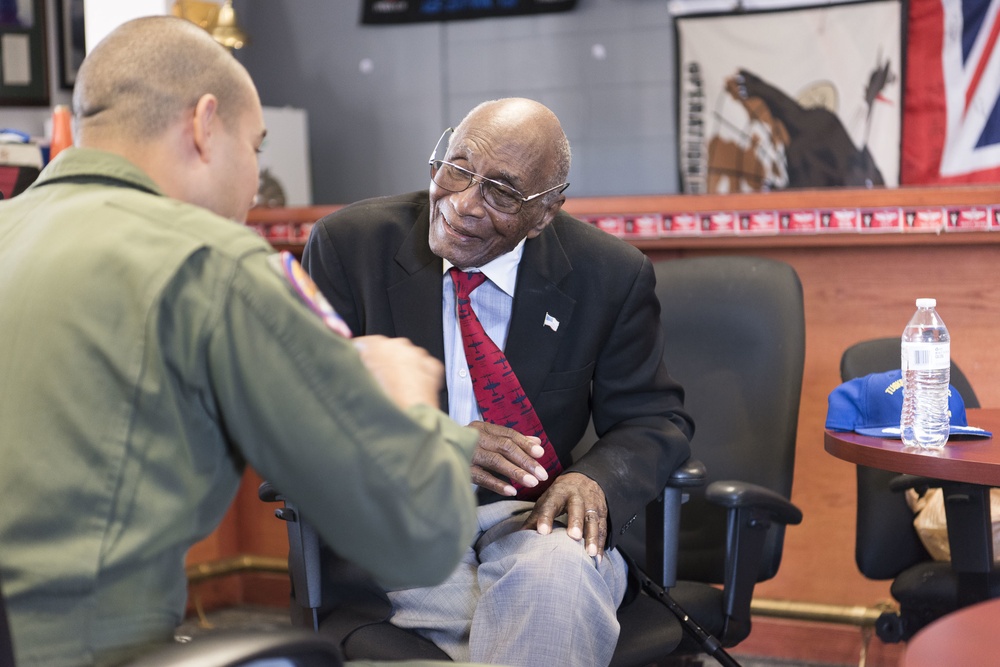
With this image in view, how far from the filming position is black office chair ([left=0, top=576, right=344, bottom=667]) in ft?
2.68

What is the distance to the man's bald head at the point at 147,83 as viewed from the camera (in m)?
1.03

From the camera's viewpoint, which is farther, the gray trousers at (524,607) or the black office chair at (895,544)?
the black office chair at (895,544)

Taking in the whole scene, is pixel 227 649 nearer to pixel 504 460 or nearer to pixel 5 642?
pixel 5 642

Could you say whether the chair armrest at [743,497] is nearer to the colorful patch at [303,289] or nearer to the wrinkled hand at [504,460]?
the wrinkled hand at [504,460]

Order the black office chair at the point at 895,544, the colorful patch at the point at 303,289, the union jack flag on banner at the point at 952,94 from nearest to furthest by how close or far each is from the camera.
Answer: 1. the colorful patch at the point at 303,289
2. the black office chair at the point at 895,544
3. the union jack flag on banner at the point at 952,94

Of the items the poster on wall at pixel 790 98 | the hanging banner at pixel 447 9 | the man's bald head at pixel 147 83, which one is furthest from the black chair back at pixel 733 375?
the hanging banner at pixel 447 9

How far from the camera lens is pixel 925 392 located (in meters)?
1.92

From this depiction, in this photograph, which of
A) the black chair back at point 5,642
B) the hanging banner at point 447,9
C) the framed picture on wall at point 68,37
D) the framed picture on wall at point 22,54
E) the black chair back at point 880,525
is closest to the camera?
the black chair back at point 5,642

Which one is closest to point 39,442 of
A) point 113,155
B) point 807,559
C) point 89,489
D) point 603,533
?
point 89,489

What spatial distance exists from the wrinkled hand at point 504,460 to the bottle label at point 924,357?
0.71 metres

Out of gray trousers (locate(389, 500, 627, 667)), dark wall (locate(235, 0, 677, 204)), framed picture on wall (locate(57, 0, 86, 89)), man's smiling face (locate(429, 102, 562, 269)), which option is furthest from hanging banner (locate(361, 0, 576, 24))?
gray trousers (locate(389, 500, 627, 667))

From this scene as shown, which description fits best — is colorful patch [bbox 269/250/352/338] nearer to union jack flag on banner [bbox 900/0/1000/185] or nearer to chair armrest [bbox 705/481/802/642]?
chair armrest [bbox 705/481/802/642]

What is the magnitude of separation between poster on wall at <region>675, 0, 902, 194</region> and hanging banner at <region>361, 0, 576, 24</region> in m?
0.66

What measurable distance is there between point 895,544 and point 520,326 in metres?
0.90
